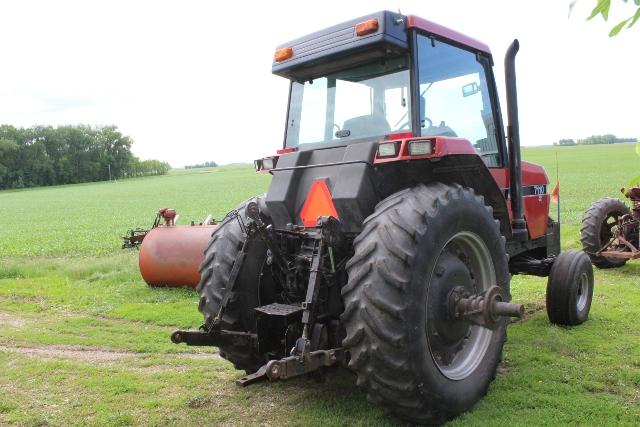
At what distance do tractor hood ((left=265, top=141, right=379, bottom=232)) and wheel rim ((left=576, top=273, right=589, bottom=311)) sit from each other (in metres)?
3.26

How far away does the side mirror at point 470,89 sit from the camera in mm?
4824

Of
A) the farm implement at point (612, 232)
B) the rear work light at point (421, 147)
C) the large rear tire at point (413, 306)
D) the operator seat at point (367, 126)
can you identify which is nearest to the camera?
the large rear tire at point (413, 306)

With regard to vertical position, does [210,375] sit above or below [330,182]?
below

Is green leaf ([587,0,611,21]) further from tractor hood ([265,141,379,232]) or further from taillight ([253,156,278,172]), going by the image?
taillight ([253,156,278,172])

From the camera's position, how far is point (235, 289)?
4297 millimetres

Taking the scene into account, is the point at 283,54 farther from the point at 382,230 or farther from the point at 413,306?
the point at 413,306

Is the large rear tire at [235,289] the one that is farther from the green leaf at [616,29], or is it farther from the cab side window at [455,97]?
the green leaf at [616,29]

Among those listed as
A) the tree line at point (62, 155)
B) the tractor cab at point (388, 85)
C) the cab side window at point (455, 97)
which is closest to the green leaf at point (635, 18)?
the tractor cab at point (388, 85)

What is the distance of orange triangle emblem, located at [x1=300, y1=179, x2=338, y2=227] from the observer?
13.1 feet

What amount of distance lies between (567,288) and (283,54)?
3566mm

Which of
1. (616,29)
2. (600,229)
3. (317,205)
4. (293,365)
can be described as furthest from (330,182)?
(600,229)

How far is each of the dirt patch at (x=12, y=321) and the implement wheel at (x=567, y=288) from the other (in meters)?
6.16

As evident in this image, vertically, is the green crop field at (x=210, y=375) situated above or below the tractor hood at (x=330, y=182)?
below

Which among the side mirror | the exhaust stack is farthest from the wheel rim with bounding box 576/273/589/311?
the side mirror
